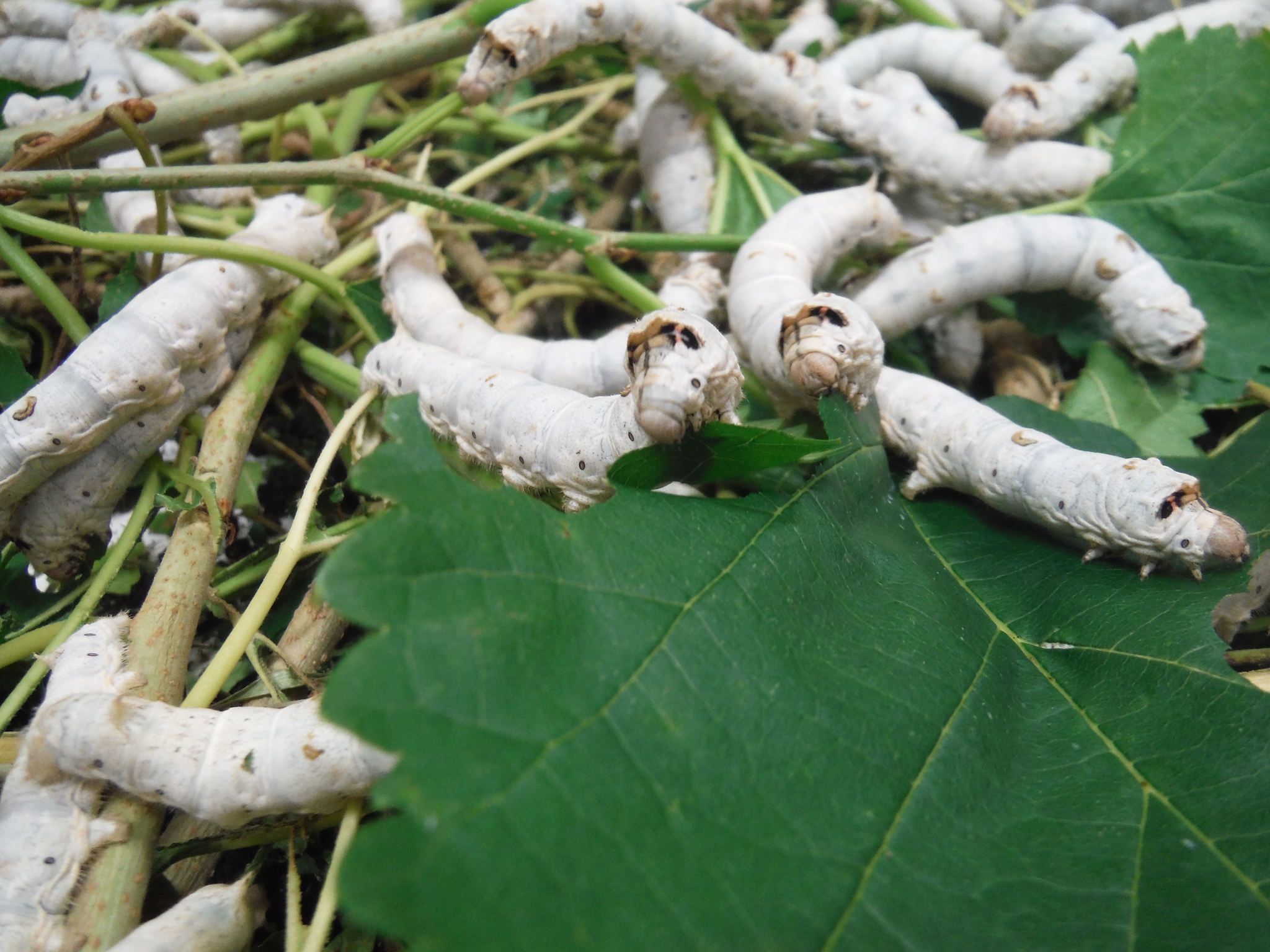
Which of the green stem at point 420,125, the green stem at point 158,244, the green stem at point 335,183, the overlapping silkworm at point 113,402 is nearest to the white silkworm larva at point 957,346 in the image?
the green stem at point 335,183

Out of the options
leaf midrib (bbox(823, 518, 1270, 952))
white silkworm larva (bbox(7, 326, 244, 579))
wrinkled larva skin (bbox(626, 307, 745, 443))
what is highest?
wrinkled larva skin (bbox(626, 307, 745, 443))

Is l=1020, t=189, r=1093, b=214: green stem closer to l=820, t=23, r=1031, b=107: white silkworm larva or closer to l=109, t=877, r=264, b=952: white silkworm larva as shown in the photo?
l=820, t=23, r=1031, b=107: white silkworm larva

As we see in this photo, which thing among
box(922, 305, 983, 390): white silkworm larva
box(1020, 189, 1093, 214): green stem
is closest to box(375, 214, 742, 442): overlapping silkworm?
box(922, 305, 983, 390): white silkworm larva

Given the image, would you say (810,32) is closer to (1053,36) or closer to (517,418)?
(1053,36)

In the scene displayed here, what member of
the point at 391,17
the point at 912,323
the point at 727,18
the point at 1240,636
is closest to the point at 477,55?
the point at 391,17

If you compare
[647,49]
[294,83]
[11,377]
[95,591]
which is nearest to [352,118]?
[294,83]
